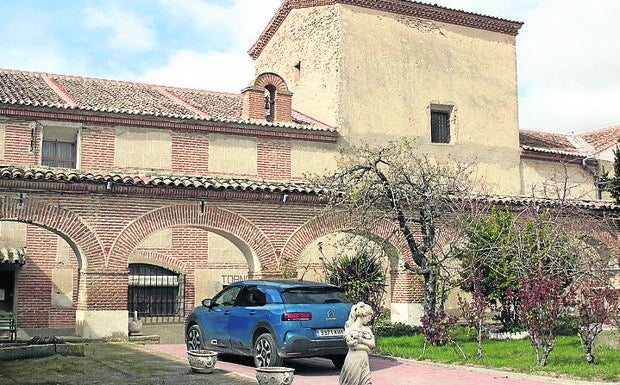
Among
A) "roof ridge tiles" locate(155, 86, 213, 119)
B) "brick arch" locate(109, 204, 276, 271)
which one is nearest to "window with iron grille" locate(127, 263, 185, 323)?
"roof ridge tiles" locate(155, 86, 213, 119)

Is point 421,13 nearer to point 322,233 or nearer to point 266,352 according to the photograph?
point 322,233

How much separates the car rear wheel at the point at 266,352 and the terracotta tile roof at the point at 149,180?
6113 millimetres

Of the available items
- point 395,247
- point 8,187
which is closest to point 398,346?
point 395,247

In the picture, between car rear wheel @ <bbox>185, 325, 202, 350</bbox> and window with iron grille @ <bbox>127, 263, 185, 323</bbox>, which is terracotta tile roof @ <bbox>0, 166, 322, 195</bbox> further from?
window with iron grille @ <bbox>127, 263, 185, 323</bbox>

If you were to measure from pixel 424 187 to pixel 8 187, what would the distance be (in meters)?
9.16

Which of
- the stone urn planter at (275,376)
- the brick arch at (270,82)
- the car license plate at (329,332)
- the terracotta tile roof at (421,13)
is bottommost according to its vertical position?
the stone urn planter at (275,376)

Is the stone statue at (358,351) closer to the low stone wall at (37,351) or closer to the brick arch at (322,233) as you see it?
the low stone wall at (37,351)

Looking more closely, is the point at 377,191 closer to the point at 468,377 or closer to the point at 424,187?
the point at 424,187

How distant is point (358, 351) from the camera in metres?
7.85

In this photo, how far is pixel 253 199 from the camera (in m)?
17.8

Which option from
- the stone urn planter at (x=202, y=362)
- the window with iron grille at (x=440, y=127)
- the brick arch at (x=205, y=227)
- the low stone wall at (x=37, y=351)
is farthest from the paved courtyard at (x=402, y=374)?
the window with iron grille at (x=440, y=127)

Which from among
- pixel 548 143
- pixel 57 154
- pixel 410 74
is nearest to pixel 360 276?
pixel 410 74

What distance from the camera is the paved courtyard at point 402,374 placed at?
10.7 metres

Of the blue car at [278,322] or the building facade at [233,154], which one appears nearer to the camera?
the blue car at [278,322]
